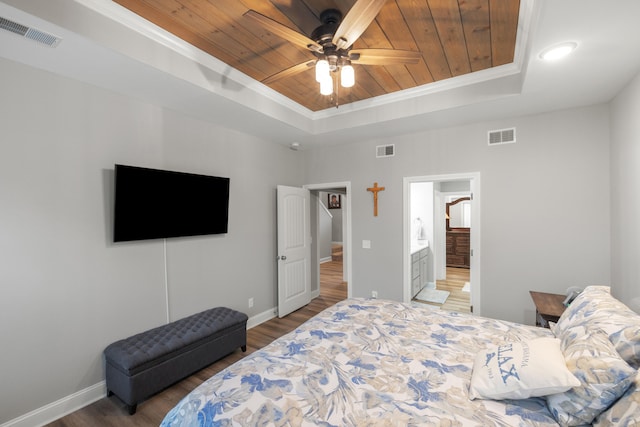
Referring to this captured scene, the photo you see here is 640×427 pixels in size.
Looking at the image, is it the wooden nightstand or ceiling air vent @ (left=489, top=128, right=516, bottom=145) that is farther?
ceiling air vent @ (left=489, top=128, right=516, bottom=145)

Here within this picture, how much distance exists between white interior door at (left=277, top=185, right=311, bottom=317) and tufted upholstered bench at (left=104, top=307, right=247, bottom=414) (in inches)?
44.2

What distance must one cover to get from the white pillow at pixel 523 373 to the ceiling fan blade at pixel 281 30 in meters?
2.04

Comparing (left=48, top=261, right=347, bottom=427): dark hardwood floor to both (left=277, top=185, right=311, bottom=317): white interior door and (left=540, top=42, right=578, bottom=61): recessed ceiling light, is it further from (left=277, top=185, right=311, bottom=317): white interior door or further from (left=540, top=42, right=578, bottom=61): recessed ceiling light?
(left=540, top=42, right=578, bottom=61): recessed ceiling light

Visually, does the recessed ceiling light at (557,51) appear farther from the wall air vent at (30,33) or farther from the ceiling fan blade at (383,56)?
the wall air vent at (30,33)

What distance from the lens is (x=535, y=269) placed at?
3045 millimetres

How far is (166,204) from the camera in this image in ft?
8.97

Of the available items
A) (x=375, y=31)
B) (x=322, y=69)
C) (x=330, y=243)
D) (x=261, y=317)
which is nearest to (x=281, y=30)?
(x=322, y=69)

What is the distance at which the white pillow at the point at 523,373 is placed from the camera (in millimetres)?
1117

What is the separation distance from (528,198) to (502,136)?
2.45 feet

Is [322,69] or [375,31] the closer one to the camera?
[322,69]

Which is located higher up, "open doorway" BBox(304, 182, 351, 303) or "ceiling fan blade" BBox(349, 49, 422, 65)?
"ceiling fan blade" BBox(349, 49, 422, 65)

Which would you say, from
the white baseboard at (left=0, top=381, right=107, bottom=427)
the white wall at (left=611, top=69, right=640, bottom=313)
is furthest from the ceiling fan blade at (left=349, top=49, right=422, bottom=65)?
the white baseboard at (left=0, top=381, right=107, bottom=427)

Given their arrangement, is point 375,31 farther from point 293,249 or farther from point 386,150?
point 293,249

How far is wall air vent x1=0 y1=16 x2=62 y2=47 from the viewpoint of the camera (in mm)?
1613
